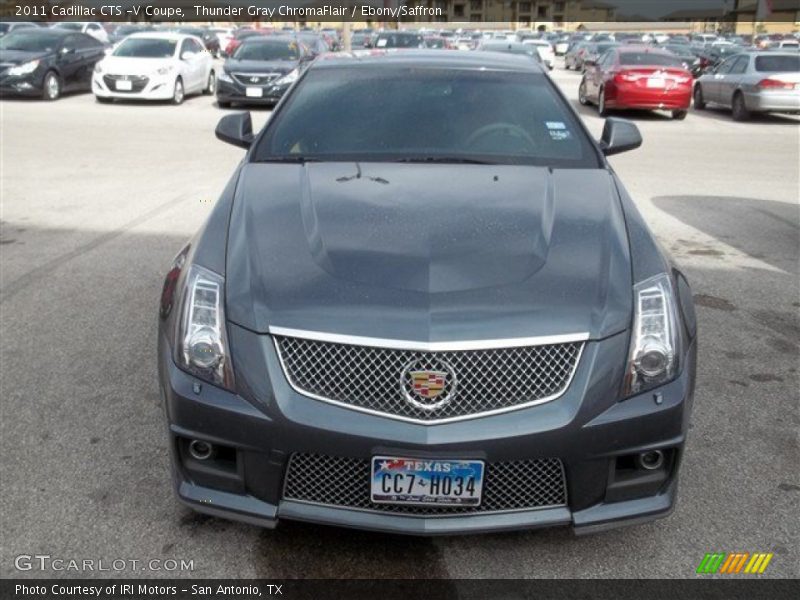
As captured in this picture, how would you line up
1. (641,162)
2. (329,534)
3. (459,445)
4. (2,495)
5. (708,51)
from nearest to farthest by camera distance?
(459,445), (329,534), (2,495), (641,162), (708,51)

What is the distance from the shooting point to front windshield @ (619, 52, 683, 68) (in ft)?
63.1

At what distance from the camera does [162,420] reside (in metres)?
4.15

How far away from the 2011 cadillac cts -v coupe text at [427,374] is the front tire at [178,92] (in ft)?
55.8

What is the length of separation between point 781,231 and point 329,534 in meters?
6.63

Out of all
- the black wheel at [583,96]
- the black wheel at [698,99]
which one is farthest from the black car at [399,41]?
the black wheel at [698,99]

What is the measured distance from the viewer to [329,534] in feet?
10.8

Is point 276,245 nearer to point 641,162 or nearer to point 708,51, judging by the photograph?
point 641,162

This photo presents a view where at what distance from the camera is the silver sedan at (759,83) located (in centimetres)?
1839

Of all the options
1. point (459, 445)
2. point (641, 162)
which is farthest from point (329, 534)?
point (641, 162)

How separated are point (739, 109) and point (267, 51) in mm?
10221

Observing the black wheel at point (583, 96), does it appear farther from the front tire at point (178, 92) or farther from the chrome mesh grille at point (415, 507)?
the chrome mesh grille at point (415, 507)

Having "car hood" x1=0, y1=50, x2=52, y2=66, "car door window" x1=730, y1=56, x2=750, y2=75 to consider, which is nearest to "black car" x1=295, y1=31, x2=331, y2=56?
"car hood" x1=0, y1=50, x2=52, y2=66

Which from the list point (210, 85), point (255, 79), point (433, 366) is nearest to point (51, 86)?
point (210, 85)

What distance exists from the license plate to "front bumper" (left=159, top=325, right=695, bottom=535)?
1.5 inches
